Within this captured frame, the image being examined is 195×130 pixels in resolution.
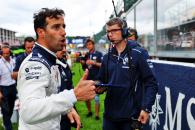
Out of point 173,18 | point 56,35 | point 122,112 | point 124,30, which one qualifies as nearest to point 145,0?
point 173,18

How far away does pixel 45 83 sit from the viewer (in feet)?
8.92

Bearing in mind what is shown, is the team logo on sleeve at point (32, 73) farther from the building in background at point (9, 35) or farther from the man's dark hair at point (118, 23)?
the building in background at point (9, 35)

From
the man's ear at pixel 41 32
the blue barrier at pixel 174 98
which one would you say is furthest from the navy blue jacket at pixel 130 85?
the man's ear at pixel 41 32

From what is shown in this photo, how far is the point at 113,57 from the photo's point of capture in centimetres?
508

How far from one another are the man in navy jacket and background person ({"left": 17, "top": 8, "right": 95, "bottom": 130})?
137 centimetres

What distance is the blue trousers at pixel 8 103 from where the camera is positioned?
348 inches

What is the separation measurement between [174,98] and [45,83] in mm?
2917

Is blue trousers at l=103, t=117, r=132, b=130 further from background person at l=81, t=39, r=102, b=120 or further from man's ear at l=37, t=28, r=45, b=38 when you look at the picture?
background person at l=81, t=39, r=102, b=120

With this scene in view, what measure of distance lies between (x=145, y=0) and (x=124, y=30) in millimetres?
3618

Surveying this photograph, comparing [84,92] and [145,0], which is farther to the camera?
[145,0]

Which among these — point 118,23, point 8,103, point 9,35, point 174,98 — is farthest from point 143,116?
point 9,35

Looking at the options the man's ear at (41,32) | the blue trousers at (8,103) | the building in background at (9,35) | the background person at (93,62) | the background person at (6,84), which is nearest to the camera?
the man's ear at (41,32)

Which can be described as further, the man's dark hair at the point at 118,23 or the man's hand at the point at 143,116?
the man's dark hair at the point at 118,23

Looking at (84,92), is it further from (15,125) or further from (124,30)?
(15,125)
